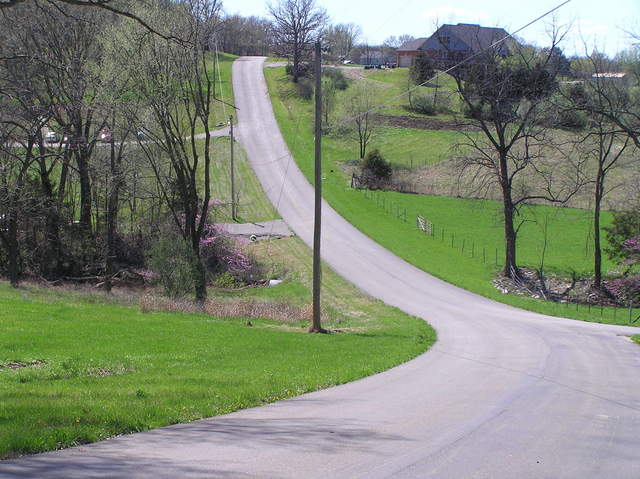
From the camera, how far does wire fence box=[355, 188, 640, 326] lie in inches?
1378

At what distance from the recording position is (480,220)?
2256 inches

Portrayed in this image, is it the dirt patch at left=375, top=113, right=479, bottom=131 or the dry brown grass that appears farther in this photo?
the dirt patch at left=375, top=113, right=479, bottom=131

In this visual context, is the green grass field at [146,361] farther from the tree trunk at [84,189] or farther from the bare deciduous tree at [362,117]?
the bare deciduous tree at [362,117]

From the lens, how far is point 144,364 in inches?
559

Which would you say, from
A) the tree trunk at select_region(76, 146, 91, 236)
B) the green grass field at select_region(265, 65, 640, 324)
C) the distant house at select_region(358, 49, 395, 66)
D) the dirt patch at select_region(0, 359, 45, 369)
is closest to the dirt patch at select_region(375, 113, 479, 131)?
the green grass field at select_region(265, 65, 640, 324)

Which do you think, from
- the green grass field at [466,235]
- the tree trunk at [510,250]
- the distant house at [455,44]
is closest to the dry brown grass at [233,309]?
the green grass field at [466,235]

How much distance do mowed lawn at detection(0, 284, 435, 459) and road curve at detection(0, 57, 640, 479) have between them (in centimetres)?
51

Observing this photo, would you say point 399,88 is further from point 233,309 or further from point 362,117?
point 233,309

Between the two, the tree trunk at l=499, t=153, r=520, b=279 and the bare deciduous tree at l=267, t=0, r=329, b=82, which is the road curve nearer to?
the tree trunk at l=499, t=153, r=520, b=279

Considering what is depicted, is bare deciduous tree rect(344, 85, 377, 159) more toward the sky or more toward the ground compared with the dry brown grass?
more toward the sky

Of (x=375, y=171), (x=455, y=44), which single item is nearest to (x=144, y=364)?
(x=375, y=171)

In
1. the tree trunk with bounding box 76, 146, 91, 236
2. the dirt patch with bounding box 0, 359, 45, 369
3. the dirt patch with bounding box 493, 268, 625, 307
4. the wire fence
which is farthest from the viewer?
A: the dirt patch with bounding box 493, 268, 625, 307

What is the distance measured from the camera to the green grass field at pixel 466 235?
4009 centimetres

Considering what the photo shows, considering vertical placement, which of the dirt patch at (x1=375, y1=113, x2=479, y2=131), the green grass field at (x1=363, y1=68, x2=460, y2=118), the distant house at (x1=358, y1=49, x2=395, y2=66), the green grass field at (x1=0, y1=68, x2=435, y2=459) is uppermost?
the distant house at (x1=358, y1=49, x2=395, y2=66)
